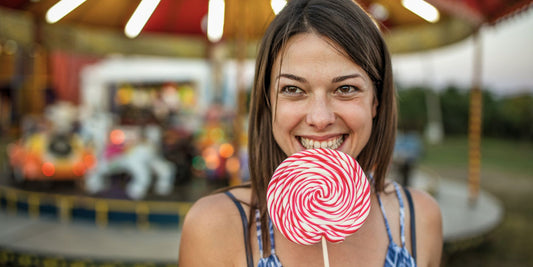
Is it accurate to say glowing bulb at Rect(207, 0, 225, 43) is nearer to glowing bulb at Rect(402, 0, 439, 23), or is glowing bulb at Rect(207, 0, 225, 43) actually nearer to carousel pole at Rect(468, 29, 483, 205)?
glowing bulb at Rect(402, 0, 439, 23)

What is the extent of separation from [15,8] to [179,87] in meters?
12.6

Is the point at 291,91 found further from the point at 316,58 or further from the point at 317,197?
the point at 317,197

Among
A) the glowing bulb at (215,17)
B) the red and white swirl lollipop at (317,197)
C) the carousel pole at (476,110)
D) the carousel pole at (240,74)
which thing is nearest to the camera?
the red and white swirl lollipop at (317,197)

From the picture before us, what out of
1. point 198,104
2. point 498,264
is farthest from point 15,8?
point 198,104

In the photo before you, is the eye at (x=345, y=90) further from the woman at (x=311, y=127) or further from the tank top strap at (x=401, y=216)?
the tank top strap at (x=401, y=216)

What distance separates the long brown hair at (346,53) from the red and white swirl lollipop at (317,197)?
0.16 m

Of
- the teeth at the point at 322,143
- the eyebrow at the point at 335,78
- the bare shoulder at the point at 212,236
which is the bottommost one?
the bare shoulder at the point at 212,236

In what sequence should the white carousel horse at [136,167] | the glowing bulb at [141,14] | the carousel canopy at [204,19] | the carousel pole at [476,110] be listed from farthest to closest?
the carousel pole at [476,110] → the white carousel horse at [136,167] → the carousel canopy at [204,19] → the glowing bulb at [141,14]

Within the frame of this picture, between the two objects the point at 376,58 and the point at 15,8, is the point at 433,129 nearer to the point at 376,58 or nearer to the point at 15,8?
the point at 15,8

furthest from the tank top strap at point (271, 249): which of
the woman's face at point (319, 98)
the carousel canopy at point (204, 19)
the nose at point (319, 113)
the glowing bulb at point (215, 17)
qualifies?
the glowing bulb at point (215, 17)

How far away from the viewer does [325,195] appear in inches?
42.1

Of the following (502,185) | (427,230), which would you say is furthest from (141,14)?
(502,185)

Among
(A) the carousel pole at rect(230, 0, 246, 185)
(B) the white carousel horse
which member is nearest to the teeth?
(A) the carousel pole at rect(230, 0, 246, 185)

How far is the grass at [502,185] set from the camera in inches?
178
